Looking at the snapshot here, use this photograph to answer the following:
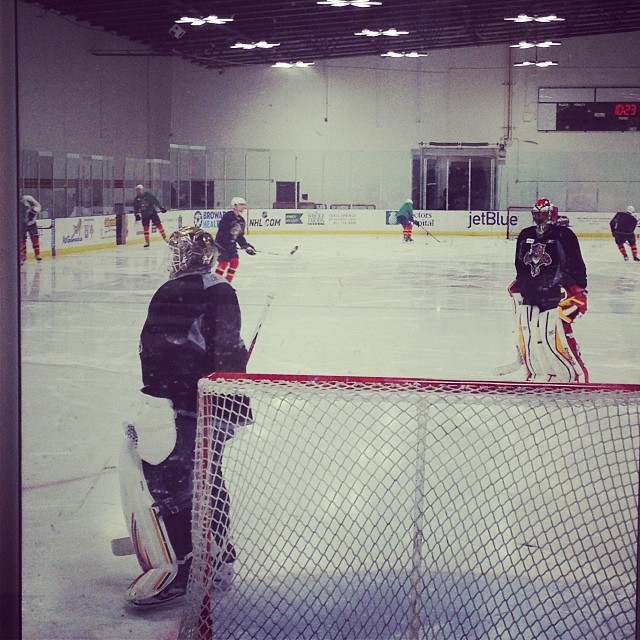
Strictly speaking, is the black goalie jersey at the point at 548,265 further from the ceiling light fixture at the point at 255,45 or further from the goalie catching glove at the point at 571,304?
the ceiling light fixture at the point at 255,45

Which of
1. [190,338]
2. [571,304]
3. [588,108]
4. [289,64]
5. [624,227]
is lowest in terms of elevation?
[571,304]

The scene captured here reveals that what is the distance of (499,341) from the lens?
945cm

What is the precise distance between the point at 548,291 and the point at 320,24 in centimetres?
215

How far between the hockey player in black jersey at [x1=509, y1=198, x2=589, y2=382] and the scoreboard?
0.55 metres

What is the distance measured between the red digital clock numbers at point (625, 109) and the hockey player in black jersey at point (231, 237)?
2578 millimetres

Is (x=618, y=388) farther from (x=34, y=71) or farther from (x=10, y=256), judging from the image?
(x=34, y=71)

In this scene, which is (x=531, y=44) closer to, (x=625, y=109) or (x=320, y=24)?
(x=625, y=109)

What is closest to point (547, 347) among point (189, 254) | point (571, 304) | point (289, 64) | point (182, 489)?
point (571, 304)

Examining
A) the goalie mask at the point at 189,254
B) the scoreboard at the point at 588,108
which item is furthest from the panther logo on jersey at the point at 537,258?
the goalie mask at the point at 189,254

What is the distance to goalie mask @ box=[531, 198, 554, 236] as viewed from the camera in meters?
5.70

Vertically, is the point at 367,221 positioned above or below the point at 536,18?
below

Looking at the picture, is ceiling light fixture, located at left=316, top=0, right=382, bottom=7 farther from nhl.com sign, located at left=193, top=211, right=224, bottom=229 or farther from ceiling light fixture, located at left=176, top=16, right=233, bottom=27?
nhl.com sign, located at left=193, top=211, right=224, bottom=229

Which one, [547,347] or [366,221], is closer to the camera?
[547,347]

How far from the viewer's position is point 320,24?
19.7 feet
